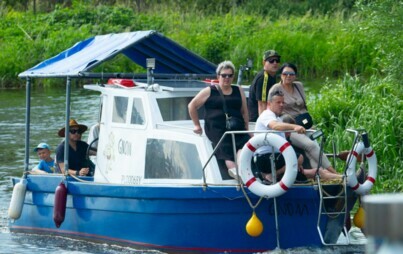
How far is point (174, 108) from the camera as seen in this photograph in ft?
35.8

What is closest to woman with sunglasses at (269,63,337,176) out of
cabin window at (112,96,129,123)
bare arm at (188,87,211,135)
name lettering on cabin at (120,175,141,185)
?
bare arm at (188,87,211,135)

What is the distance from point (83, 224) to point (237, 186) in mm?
2437

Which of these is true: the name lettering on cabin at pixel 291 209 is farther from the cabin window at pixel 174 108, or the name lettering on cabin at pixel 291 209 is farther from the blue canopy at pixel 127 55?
the blue canopy at pixel 127 55

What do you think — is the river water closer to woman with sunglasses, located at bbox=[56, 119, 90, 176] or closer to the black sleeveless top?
woman with sunglasses, located at bbox=[56, 119, 90, 176]

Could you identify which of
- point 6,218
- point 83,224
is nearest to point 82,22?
point 6,218

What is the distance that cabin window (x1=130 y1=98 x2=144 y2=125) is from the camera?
426 inches

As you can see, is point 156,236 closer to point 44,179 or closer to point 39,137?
point 44,179

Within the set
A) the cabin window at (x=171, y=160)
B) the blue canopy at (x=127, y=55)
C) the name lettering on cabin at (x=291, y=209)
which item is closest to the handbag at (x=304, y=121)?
the name lettering on cabin at (x=291, y=209)

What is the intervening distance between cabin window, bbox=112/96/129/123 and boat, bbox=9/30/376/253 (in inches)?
0.4

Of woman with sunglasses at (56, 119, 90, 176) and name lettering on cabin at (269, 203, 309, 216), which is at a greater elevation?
woman with sunglasses at (56, 119, 90, 176)

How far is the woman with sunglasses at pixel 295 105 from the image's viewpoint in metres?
10.1

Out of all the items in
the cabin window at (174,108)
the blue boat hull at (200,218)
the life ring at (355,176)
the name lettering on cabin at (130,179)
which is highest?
the cabin window at (174,108)

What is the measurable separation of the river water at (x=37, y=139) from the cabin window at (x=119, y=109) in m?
1.42

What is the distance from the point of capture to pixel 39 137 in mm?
21344
